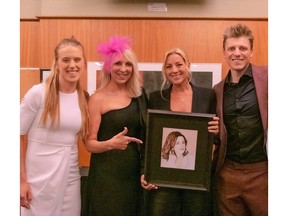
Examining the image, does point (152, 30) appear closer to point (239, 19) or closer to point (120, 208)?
point (239, 19)

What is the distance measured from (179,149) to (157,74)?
17.3 inches

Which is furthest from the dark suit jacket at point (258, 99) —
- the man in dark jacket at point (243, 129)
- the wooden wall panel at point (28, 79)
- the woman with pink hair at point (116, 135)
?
the wooden wall panel at point (28, 79)

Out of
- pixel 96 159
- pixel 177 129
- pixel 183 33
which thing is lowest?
pixel 96 159

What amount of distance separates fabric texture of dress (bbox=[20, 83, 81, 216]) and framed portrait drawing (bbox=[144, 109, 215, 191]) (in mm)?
267

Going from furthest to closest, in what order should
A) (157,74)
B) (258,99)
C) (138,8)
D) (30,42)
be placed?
(138,8) < (30,42) < (157,74) < (258,99)

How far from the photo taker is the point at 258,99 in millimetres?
1304

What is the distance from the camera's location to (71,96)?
138 cm

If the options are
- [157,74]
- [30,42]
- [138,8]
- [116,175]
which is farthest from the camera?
[138,8]

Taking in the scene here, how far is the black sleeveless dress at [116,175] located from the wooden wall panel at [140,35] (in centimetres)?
43

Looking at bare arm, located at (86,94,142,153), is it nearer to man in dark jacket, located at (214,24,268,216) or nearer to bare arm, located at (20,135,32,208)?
bare arm, located at (20,135,32,208)

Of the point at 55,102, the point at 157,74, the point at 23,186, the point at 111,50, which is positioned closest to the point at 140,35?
the point at 157,74

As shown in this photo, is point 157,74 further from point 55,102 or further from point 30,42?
point 30,42
